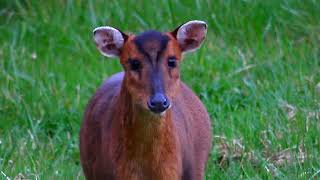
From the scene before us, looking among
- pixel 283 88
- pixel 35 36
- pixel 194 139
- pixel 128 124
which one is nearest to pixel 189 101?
pixel 194 139

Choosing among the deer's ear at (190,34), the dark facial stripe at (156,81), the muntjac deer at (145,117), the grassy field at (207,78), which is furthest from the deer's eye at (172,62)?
the grassy field at (207,78)

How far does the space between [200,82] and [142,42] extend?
3.02 m

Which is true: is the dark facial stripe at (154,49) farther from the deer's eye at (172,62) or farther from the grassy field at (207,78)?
the grassy field at (207,78)

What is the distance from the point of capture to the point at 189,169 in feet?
21.7

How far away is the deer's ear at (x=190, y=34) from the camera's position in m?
6.50

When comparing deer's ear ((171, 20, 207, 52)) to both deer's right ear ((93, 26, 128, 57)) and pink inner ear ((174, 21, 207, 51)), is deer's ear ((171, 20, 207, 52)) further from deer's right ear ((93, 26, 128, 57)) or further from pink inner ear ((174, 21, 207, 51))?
deer's right ear ((93, 26, 128, 57))

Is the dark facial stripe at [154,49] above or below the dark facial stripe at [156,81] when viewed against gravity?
above

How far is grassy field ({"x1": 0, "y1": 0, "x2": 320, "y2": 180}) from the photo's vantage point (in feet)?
25.8

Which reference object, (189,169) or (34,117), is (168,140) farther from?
(34,117)

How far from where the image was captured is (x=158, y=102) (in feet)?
19.6

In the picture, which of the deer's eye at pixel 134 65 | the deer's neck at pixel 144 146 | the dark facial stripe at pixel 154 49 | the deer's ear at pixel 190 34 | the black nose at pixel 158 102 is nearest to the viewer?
the black nose at pixel 158 102

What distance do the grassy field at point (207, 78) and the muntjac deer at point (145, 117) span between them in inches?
34.8

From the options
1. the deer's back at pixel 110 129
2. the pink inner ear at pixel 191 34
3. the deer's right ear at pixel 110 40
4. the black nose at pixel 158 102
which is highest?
the deer's right ear at pixel 110 40

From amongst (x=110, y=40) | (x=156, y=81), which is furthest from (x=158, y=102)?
(x=110, y=40)
